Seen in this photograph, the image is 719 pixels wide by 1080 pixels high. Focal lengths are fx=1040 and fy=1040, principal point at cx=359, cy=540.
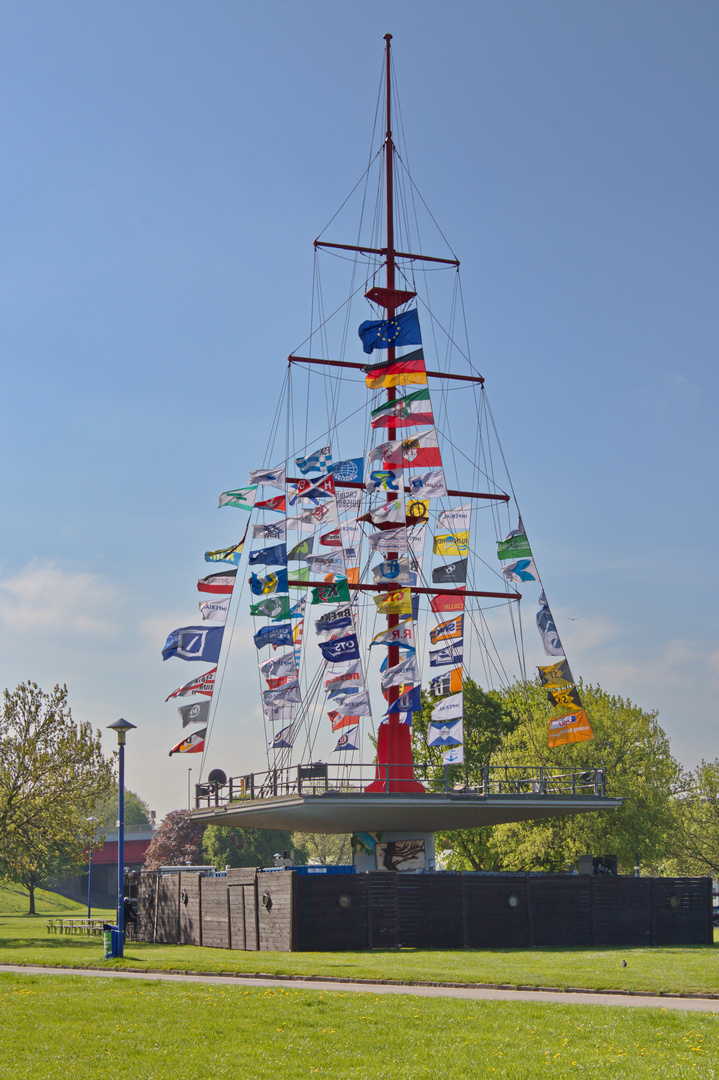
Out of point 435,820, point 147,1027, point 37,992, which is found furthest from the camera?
point 435,820

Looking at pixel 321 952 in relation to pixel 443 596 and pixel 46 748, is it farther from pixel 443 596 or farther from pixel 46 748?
pixel 46 748

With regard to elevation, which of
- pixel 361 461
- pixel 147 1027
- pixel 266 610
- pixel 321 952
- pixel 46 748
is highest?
pixel 361 461

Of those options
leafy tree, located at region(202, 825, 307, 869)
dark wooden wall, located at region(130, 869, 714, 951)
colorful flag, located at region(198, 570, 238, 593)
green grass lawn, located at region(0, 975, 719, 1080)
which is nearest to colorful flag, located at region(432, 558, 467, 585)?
colorful flag, located at region(198, 570, 238, 593)

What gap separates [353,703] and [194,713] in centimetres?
517

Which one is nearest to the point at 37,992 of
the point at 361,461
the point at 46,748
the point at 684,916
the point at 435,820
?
the point at 435,820

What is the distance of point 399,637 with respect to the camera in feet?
114

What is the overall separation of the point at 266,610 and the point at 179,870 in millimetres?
10761

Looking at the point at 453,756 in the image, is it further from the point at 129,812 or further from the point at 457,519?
the point at 129,812

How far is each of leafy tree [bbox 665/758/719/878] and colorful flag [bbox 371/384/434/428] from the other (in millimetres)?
29722

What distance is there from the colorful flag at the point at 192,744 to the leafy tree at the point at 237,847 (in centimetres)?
5361

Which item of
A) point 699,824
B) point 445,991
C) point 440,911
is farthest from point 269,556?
point 699,824

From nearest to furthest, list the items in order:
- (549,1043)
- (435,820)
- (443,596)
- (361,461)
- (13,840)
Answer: (549,1043)
(435,820)
(443,596)
(361,461)
(13,840)

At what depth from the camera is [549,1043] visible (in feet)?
42.4

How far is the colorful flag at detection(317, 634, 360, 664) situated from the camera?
3369cm
